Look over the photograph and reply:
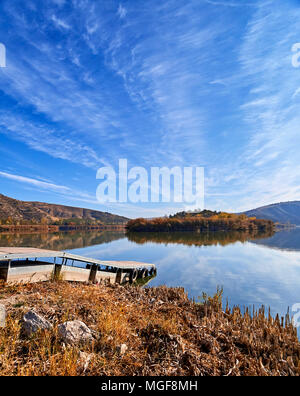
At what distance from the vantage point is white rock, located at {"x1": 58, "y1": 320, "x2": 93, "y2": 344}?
4326 mm

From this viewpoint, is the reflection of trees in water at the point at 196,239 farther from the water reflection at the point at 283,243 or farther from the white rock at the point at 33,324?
the white rock at the point at 33,324

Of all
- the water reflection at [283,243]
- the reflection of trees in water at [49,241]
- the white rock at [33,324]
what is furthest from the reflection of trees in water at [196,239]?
the white rock at [33,324]

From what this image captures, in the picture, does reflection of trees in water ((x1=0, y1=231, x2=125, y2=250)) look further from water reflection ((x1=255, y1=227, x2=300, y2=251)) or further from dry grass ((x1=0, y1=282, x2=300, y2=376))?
water reflection ((x1=255, y1=227, x2=300, y2=251))

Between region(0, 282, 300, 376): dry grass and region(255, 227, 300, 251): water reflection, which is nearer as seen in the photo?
region(0, 282, 300, 376): dry grass

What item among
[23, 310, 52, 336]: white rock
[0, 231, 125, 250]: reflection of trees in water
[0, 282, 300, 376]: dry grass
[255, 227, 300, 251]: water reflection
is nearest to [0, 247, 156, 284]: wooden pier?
[0, 282, 300, 376]: dry grass

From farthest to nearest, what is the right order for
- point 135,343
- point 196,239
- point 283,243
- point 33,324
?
point 196,239
point 283,243
point 135,343
point 33,324

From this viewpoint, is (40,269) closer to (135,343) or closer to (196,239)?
(135,343)

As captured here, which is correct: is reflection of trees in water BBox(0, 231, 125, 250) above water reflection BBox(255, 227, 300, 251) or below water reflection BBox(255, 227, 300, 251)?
below

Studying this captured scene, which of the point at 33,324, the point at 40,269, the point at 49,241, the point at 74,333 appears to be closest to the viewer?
the point at 74,333

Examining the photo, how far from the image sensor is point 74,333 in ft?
14.6

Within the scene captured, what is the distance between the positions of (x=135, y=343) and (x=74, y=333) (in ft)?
4.58

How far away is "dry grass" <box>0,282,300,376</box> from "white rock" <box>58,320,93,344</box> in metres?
0.14

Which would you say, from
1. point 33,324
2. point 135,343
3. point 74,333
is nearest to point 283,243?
point 135,343
